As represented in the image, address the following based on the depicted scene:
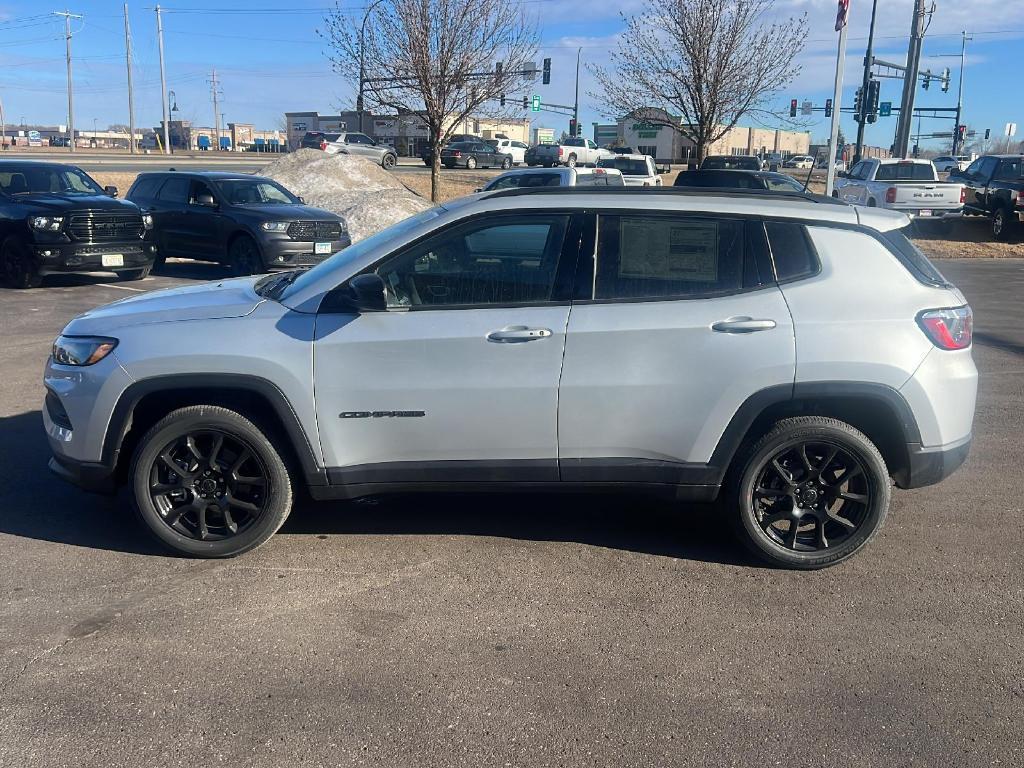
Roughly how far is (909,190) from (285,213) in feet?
49.9

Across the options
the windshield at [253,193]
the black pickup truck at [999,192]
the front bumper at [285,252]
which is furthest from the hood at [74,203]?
the black pickup truck at [999,192]

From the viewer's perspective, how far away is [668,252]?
4.46 m

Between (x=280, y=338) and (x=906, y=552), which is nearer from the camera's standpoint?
(x=280, y=338)

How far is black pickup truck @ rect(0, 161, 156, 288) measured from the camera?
1286 cm

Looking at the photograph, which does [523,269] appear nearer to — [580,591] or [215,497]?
[580,591]

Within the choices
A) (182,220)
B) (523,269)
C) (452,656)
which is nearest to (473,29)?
(182,220)

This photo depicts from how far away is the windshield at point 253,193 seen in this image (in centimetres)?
1513

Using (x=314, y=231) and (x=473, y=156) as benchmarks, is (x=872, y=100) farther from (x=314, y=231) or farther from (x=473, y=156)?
(x=473, y=156)

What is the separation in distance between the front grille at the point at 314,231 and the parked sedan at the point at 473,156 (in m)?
39.1

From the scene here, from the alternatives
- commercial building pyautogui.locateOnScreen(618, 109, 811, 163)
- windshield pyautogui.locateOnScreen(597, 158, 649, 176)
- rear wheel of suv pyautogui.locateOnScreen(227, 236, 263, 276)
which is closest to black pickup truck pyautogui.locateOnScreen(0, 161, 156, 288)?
rear wheel of suv pyautogui.locateOnScreen(227, 236, 263, 276)

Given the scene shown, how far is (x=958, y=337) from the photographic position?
14.6 feet

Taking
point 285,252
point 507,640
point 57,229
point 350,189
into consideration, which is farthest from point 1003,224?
point 507,640

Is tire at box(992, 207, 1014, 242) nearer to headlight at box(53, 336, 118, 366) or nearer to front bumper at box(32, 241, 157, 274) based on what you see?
front bumper at box(32, 241, 157, 274)

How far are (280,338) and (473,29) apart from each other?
1960cm
